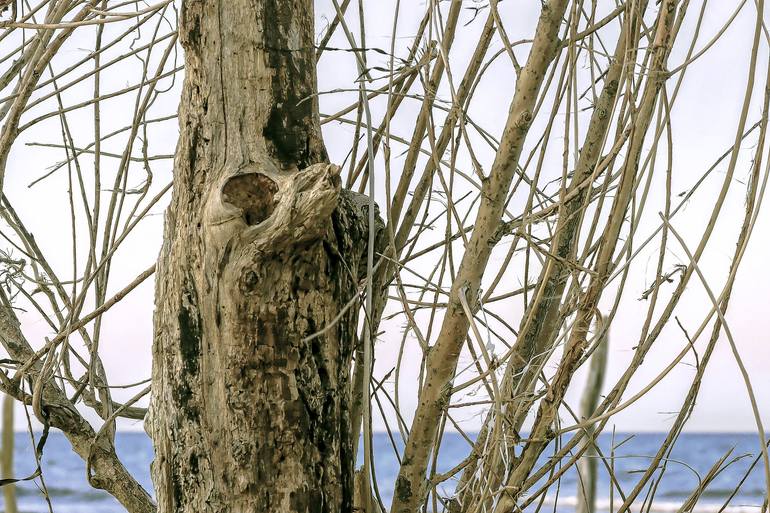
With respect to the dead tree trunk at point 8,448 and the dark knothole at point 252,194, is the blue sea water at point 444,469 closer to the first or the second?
the dead tree trunk at point 8,448

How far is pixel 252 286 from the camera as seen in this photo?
92cm

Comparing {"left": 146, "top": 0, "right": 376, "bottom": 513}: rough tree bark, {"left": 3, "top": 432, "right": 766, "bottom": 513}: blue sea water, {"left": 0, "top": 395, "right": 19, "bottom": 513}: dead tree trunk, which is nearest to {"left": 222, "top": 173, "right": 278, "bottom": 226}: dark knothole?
{"left": 146, "top": 0, "right": 376, "bottom": 513}: rough tree bark

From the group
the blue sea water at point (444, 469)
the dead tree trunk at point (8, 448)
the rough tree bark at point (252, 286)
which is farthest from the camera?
the blue sea water at point (444, 469)

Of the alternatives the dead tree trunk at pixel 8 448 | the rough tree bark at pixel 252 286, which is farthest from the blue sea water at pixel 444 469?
the rough tree bark at pixel 252 286

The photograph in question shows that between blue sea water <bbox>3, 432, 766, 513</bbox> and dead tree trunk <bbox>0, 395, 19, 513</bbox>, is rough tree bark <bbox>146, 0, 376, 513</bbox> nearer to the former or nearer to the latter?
dead tree trunk <bbox>0, 395, 19, 513</bbox>

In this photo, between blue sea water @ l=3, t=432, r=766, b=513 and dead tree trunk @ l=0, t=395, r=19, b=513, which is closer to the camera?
dead tree trunk @ l=0, t=395, r=19, b=513

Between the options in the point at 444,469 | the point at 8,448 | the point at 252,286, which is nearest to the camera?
the point at 252,286

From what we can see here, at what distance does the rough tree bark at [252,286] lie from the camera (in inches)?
36.2

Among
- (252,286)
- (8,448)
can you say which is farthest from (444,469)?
(252,286)

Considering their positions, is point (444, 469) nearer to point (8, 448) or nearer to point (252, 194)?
point (8, 448)

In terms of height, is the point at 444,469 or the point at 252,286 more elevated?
the point at 444,469

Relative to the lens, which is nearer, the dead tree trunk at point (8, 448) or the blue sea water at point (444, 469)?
the dead tree trunk at point (8, 448)

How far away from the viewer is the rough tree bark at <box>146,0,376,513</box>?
92 cm

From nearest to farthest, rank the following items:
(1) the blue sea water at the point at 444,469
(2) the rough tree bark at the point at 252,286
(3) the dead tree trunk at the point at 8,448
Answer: (2) the rough tree bark at the point at 252,286 → (3) the dead tree trunk at the point at 8,448 → (1) the blue sea water at the point at 444,469
